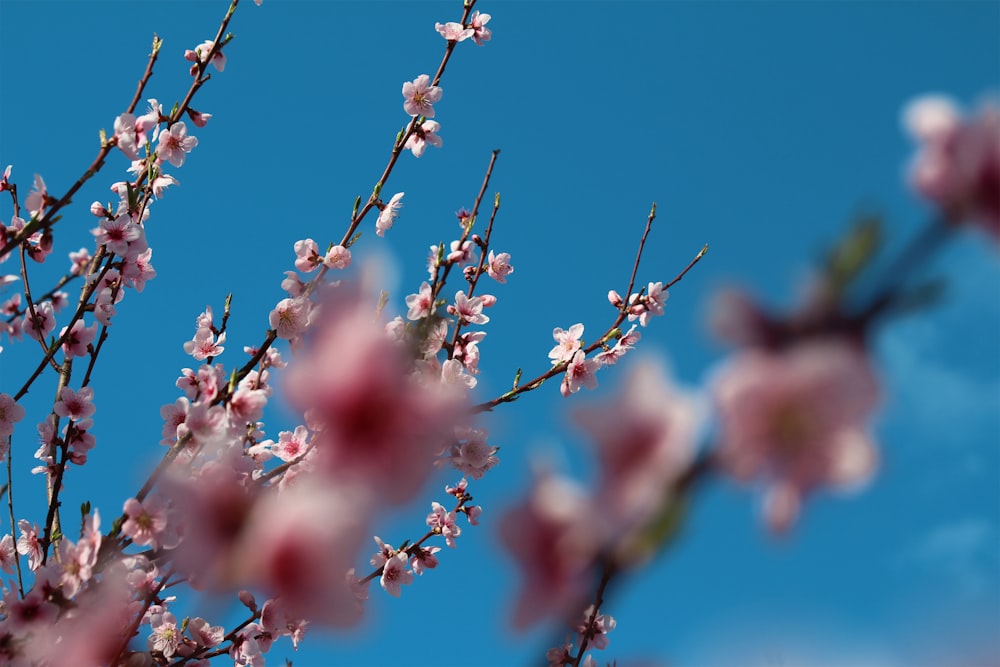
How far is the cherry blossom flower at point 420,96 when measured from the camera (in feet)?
13.6

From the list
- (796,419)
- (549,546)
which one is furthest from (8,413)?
(796,419)

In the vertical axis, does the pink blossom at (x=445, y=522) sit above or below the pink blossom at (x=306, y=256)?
below

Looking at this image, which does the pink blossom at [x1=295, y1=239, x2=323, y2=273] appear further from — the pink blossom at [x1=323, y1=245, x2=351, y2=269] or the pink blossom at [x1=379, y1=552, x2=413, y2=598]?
the pink blossom at [x1=379, y1=552, x2=413, y2=598]

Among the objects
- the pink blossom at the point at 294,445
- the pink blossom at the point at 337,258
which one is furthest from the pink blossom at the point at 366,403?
the pink blossom at the point at 337,258

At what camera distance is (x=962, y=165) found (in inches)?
34.5

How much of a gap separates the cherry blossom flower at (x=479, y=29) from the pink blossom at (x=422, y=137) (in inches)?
29.5

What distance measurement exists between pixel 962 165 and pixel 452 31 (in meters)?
3.84

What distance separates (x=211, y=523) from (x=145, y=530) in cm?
182

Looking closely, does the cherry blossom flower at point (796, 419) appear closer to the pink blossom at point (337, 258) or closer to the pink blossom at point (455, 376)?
the pink blossom at point (455, 376)

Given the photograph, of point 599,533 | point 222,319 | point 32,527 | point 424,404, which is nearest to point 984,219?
point 599,533

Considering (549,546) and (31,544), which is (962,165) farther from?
(31,544)

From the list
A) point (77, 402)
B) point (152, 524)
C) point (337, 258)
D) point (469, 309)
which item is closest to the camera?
point (152, 524)

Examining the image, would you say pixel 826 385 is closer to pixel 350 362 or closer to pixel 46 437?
pixel 350 362

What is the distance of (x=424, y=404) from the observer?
0.93 metres
